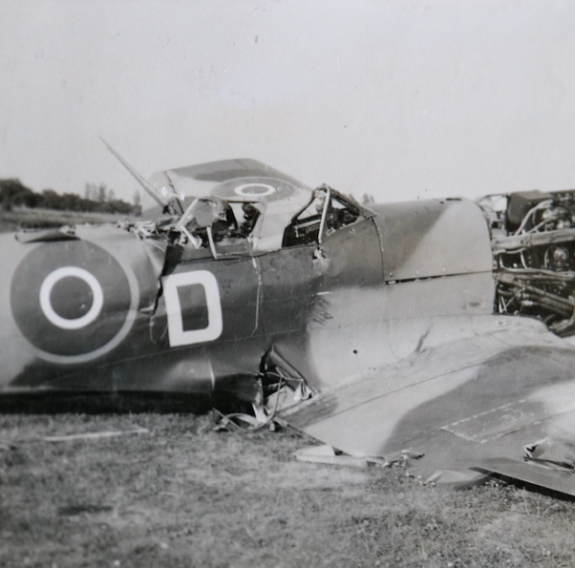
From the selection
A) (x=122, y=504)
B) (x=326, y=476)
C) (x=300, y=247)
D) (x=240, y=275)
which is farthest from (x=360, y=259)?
(x=122, y=504)

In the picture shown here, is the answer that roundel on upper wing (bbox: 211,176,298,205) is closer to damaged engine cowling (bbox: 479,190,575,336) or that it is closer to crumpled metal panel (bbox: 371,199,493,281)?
crumpled metal panel (bbox: 371,199,493,281)

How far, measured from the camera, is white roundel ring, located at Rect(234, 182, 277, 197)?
162 inches

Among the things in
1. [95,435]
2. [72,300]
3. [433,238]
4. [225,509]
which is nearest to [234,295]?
[72,300]

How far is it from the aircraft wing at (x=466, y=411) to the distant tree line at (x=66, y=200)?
5.10 ft

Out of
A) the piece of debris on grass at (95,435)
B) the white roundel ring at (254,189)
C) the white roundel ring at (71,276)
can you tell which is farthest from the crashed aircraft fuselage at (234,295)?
the white roundel ring at (254,189)

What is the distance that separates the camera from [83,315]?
278 cm

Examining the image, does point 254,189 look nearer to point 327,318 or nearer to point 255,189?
point 255,189

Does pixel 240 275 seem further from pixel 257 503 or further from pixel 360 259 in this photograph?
pixel 257 503

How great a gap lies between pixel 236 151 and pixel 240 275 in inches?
27.7

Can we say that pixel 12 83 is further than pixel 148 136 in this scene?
No

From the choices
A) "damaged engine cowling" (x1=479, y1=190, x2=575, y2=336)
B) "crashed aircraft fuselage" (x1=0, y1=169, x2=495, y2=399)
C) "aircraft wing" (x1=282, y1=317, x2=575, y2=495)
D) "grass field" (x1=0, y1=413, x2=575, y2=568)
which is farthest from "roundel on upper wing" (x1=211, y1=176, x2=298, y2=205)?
"grass field" (x1=0, y1=413, x2=575, y2=568)

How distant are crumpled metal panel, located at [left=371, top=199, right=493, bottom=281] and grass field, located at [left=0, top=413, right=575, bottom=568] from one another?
130 cm

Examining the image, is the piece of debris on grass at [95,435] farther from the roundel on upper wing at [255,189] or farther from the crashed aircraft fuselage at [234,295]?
the roundel on upper wing at [255,189]

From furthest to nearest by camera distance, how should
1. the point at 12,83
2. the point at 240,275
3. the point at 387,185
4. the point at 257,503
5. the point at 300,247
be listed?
the point at 387,185, the point at 300,247, the point at 240,275, the point at 257,503, the point at 12,83
